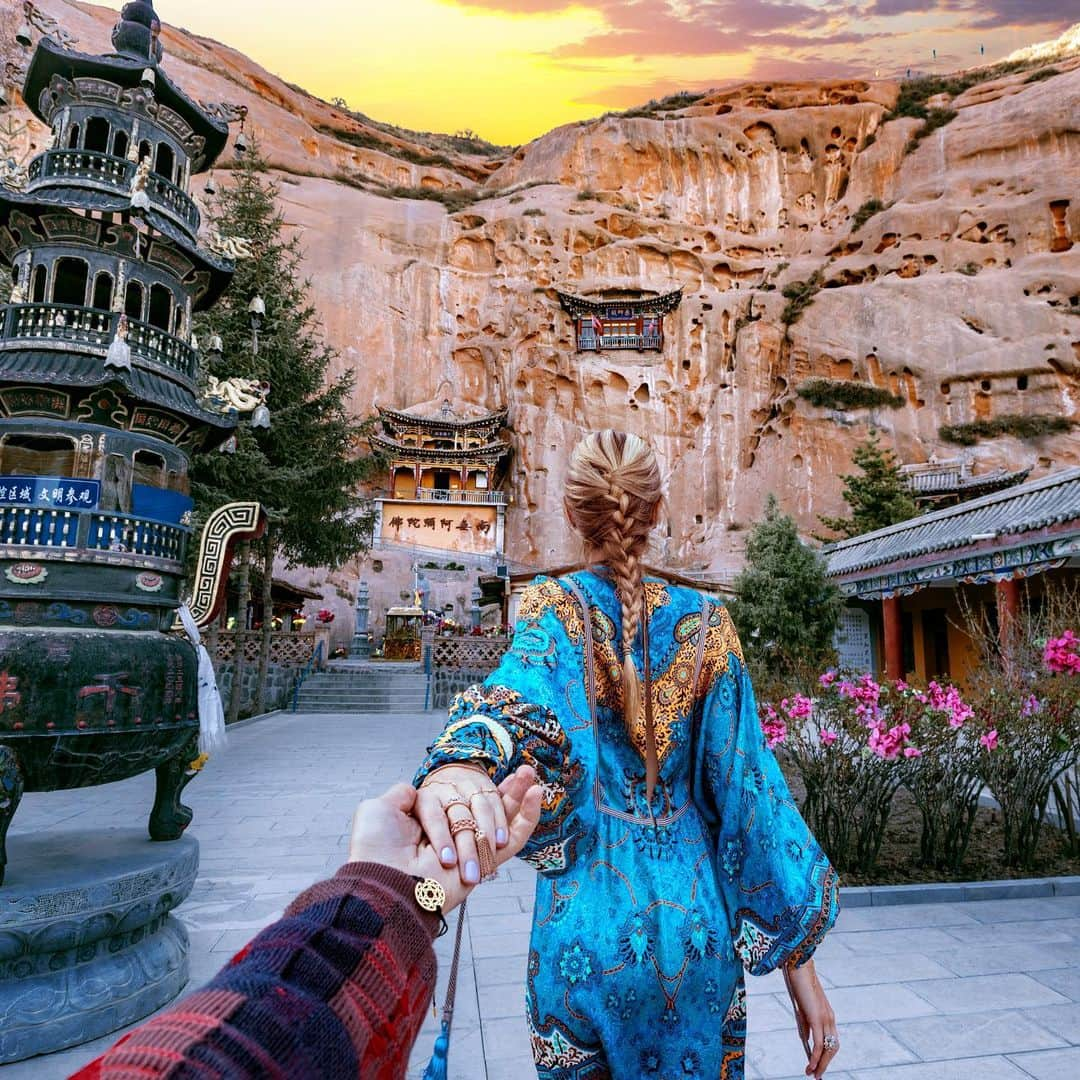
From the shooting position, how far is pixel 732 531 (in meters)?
29.8

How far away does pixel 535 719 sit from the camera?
118 cm

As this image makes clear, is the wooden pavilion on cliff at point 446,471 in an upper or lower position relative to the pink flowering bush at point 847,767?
upper

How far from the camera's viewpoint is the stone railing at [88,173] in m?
4.23

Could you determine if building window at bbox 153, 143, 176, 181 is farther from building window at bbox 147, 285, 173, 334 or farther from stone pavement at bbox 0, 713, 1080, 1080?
stone pavement at bbox 0, 713, 1080, 1080

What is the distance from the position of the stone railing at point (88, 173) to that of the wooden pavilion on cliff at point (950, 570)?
33.9 ft

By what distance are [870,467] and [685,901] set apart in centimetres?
2427

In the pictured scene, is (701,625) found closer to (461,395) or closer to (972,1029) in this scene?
(972,1029)

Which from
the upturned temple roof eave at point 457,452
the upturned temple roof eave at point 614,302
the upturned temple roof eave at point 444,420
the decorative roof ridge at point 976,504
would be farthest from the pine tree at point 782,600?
the upturned temple roof eave at point 444,420

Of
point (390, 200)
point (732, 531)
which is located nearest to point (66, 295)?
point (732, 531)

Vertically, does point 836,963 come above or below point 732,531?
below

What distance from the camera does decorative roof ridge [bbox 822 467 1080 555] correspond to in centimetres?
1255

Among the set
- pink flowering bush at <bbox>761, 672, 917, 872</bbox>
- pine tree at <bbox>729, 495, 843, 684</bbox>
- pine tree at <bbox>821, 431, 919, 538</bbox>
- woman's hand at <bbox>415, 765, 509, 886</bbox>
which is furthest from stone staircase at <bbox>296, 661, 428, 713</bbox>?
woman's hand at <bbox>415, 765, 509, 886</bbox>

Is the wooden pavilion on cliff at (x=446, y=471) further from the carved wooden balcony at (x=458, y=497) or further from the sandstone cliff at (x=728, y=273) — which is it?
the sandstone cliff at (x=728, y=273)

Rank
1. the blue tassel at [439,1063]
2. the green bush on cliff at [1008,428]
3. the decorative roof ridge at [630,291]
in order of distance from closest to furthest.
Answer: the blue tassel at [439,1063] < the green bush on cliff at [1008,428] < the decorative roof ridge at [630,291]
